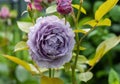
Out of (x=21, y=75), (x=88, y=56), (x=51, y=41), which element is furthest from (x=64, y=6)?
(x=88, y=56)

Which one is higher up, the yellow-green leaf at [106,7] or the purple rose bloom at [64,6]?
the purple rose bloom at [64,6]

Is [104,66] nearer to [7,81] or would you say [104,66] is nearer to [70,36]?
[7,81]

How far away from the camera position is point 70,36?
832mm

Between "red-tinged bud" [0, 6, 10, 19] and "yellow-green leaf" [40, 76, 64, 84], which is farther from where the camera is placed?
"red-tinged bud" [0, 6, 10, 19]

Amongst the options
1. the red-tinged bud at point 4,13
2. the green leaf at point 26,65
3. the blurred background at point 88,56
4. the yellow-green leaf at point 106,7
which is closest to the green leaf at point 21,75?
the blurred background at point 88,56

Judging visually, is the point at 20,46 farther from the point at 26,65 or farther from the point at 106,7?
the point at 106,7

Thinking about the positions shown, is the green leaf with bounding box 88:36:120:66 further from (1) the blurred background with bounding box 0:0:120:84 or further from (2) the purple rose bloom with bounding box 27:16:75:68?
(1) the blurred background with bounding box 0:0:120:84

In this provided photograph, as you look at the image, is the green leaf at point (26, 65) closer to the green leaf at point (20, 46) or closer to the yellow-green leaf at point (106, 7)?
the green leaf at point (20, 46)

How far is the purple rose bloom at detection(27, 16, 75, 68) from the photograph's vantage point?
83cm

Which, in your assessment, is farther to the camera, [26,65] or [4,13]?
[4,13]

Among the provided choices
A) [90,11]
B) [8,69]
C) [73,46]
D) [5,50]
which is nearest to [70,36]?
[73,46]

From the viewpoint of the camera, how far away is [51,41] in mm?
823

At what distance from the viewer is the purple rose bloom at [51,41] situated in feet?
2.71

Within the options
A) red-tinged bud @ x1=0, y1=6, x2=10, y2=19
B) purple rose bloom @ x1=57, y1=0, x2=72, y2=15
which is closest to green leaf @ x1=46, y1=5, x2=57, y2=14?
purple rose bloom @ x1=57, y1=0, x2=72, y2=15
